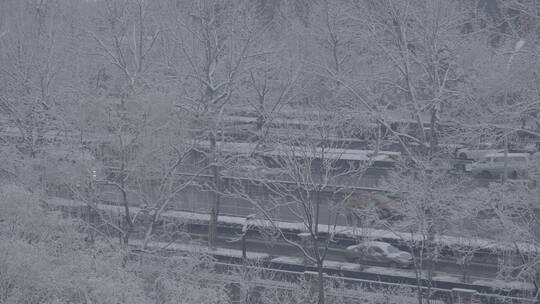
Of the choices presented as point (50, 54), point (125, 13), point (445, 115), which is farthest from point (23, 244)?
point (50, 54)

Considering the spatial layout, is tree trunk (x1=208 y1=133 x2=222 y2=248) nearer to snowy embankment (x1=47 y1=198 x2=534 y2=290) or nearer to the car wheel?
snowy embankment (x1=47 y1=198 x2=534 y2=290)

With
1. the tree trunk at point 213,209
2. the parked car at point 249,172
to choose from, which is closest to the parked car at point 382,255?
the parked car at point 249,172

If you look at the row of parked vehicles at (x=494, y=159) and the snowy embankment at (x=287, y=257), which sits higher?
the row of parked vehicles at (x=494, y=159)

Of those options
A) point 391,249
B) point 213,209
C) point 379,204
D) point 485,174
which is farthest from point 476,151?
point 213,209

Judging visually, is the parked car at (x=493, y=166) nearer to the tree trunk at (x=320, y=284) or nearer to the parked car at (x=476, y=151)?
the parked car at (x=476, y=151)

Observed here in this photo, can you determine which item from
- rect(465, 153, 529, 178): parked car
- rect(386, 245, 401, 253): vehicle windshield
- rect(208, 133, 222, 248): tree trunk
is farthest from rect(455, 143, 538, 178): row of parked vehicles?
rect(208, 133, 222, 248): tree trunk

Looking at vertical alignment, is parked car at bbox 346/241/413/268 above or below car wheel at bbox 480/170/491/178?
below

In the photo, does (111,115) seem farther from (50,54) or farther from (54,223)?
(50,54)

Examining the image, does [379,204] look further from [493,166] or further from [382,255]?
[493,166]
